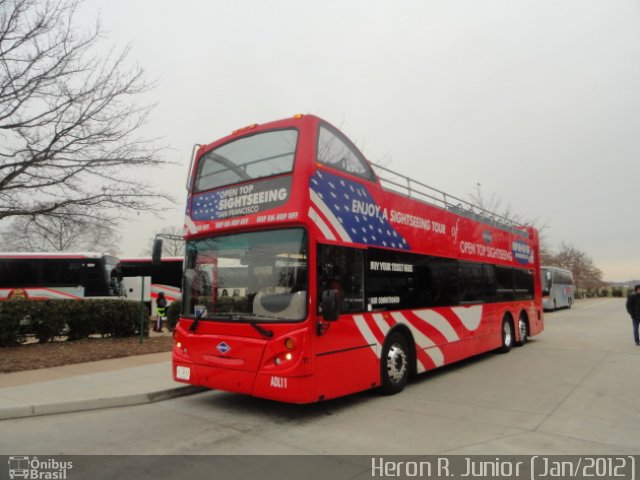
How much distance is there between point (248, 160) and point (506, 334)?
29.6ft

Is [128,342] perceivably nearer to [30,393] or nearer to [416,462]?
[30,393]

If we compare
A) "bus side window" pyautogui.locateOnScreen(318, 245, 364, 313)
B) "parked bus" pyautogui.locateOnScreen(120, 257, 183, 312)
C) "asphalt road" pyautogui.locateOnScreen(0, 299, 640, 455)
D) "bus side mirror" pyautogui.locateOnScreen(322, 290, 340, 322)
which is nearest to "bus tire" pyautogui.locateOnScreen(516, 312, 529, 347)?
"asphalt road" pyautogui.locateOnScreen(0, 299, 640, 455)

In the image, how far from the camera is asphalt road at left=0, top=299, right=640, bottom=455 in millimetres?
4820

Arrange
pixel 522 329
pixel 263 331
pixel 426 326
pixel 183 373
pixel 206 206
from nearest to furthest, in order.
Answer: pixel 263 331 < pixel 183 373 < pixel 206 206 < pixel 426 326 < pixel 522 329

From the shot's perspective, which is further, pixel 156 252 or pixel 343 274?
pixel 156 252

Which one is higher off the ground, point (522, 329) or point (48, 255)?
point (48, 255)

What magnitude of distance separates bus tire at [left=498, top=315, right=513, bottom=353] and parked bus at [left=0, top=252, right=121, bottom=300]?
57.2 ft

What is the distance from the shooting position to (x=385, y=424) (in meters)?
5.66

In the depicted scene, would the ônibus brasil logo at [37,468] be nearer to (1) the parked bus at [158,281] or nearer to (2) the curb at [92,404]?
(2) the curb at [92,404]

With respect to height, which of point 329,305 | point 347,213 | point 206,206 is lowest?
point 329,305

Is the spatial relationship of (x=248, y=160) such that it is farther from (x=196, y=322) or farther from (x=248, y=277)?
(x=196, y=322)

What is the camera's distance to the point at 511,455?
4.54 meters

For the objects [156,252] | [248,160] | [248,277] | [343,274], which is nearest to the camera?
[248,277]

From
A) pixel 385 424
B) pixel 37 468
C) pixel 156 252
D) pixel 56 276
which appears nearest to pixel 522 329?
pixel 385 424
